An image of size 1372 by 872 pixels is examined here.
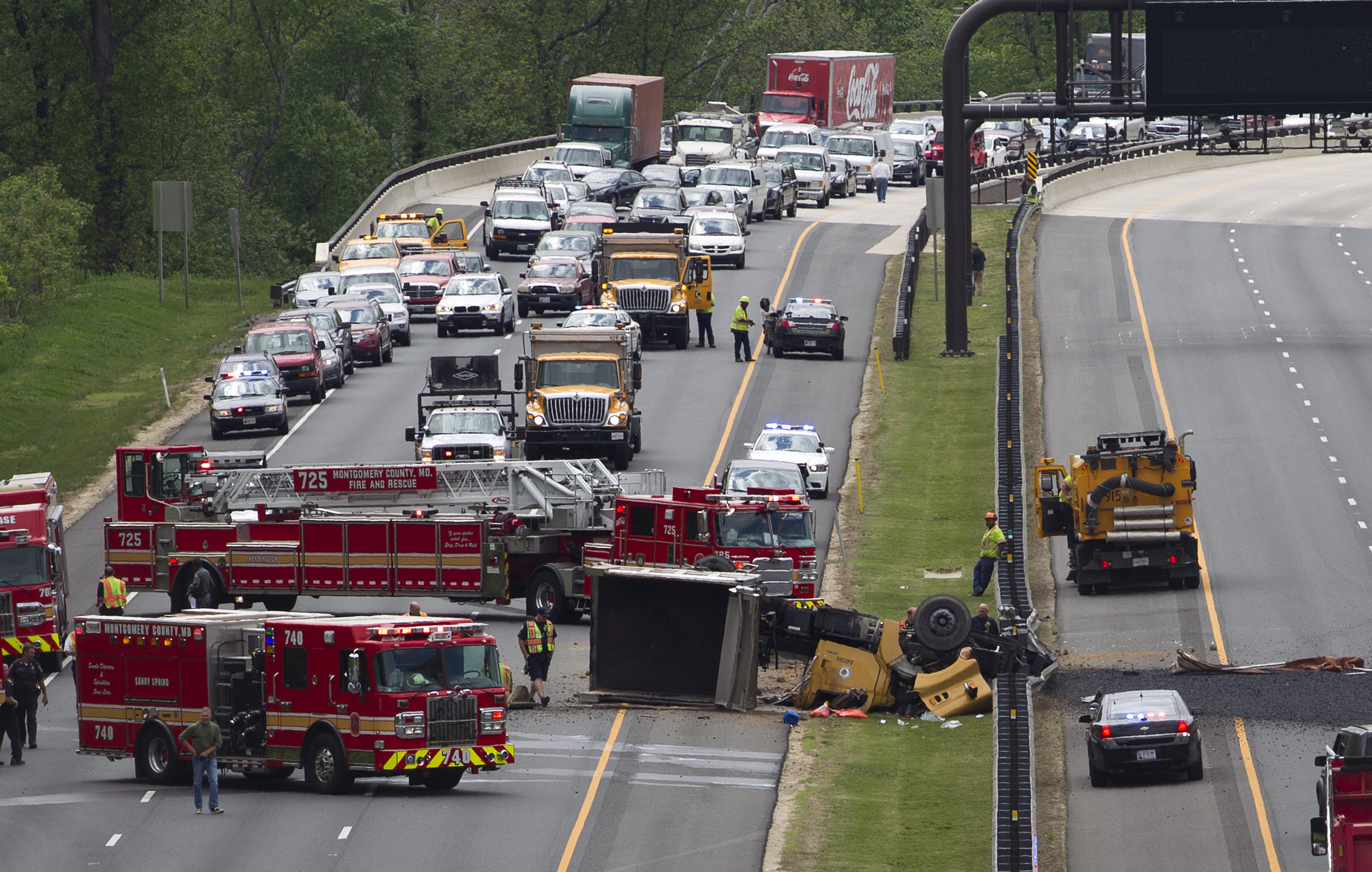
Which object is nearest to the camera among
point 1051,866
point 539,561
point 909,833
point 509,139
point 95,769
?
point 1051,866

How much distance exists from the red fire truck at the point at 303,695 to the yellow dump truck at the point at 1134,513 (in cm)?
1285

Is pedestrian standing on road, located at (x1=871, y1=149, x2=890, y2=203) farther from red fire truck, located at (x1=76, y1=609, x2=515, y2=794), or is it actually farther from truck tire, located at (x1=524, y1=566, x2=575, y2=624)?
red fire truck, located at (x1=76, y1=609, x2=515, y2=794)

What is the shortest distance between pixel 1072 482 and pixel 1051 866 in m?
14.5

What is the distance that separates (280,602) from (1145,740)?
16742 millimetres

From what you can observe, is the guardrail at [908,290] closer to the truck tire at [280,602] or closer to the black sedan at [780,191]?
the black sedan at [780,191]

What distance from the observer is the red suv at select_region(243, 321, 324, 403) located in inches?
2026

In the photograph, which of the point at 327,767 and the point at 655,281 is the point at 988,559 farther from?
the point at 655,281

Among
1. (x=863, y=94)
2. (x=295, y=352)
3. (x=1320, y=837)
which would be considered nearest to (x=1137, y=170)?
(x=863, y=94)

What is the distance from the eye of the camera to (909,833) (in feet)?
78.4

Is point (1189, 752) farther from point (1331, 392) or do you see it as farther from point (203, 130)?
point (203, 130)


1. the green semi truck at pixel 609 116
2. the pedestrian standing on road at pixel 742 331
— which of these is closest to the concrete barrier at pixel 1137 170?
the green semi truck at pixel 609 116

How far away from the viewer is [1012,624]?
31.4 m

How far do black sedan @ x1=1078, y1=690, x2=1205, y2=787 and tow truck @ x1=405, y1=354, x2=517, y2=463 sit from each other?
16372 millimetres

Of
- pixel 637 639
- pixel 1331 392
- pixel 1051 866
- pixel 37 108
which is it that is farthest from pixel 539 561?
pixel 37 108
